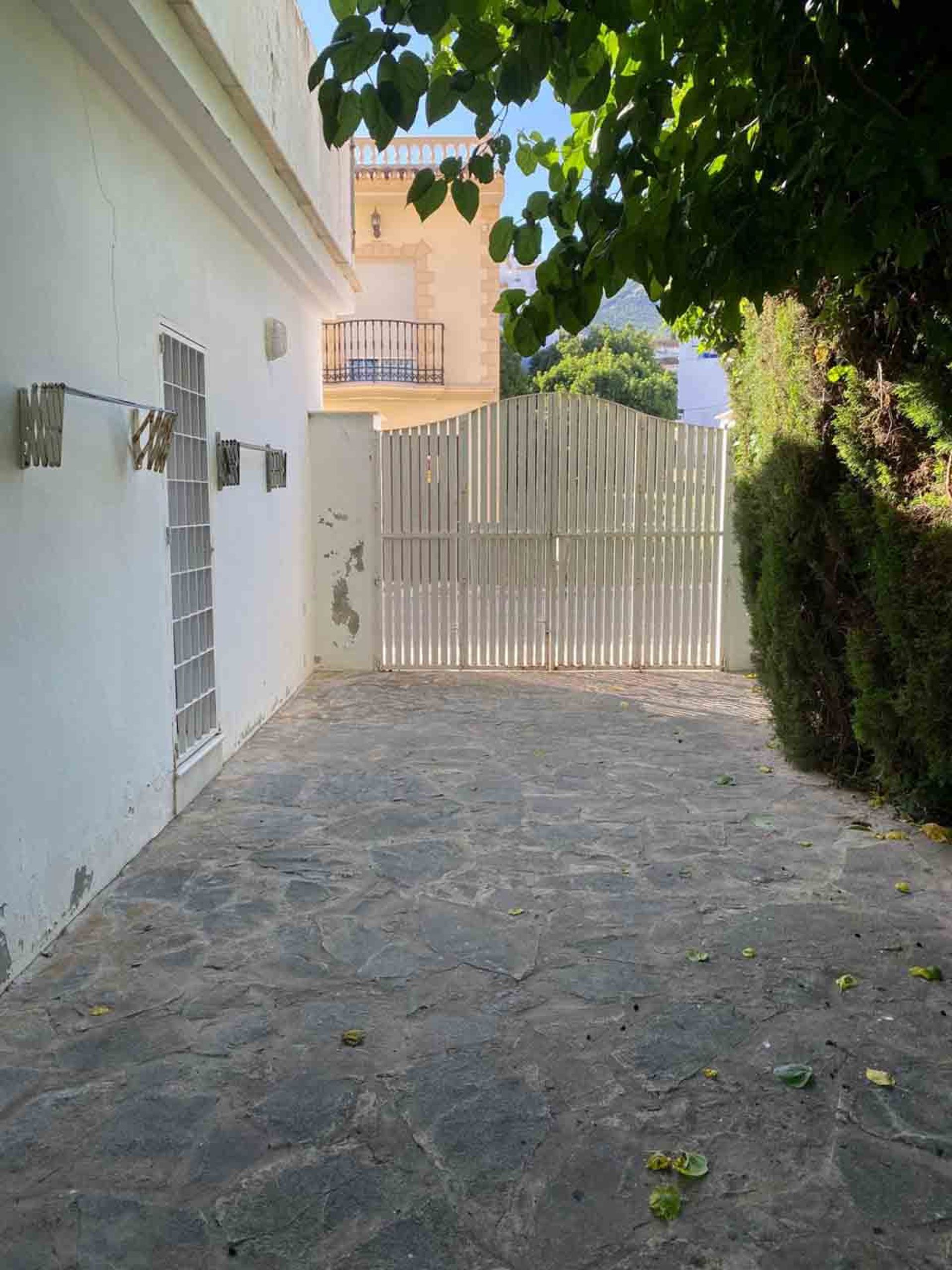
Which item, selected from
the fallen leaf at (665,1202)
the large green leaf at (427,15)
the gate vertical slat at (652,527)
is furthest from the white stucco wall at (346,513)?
the large green leaf at (427,15)

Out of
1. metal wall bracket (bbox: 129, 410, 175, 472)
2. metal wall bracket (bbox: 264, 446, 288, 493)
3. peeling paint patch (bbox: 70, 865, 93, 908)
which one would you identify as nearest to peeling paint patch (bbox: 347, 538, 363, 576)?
metal wall bracket (bbox: 264, 446, 288, 493)

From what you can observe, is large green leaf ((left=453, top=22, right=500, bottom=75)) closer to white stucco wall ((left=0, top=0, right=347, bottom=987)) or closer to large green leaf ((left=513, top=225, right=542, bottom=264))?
large green leaf ((left=513, top=225, right=542, bottom=264))

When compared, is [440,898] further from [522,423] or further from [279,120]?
[522,423]

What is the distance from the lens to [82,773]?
3814mm

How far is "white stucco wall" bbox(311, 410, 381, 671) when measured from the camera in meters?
9.20

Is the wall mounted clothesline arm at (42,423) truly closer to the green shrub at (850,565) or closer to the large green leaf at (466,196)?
the large green leaf at (466,196)

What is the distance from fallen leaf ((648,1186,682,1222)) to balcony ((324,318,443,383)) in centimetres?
1685

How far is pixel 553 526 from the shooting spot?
30.1 feet

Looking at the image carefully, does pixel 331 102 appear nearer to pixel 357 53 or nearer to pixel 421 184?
pixel 357 53

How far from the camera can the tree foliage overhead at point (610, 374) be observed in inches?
1075

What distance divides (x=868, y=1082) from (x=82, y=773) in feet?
9.76

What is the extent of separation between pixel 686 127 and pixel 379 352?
16.3 m

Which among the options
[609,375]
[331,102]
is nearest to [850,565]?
[331,102]

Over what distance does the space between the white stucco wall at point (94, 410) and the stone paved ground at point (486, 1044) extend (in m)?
0.44
